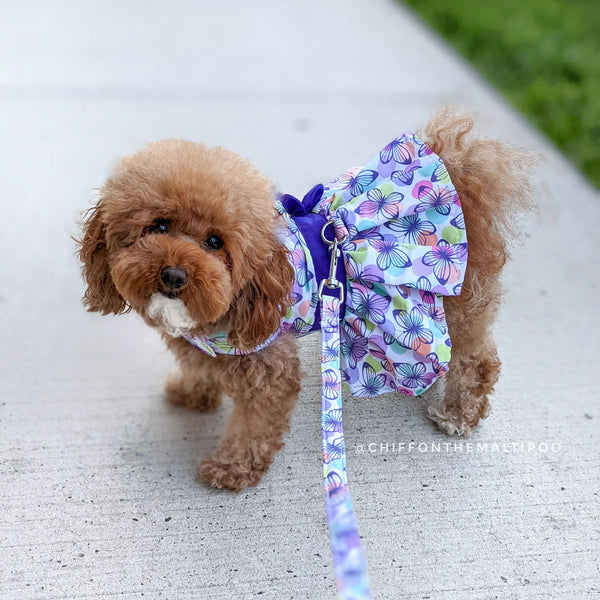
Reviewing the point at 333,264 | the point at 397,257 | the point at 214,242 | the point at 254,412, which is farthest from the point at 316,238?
the point at 254,412

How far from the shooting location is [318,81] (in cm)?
503

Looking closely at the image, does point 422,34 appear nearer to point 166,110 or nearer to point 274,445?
point 166,110

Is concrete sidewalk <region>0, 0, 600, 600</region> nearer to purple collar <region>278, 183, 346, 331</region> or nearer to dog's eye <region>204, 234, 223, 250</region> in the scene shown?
purple collar <region>278, 183, 346, 331</region>

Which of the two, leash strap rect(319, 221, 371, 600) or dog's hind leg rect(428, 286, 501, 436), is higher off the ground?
leash strap rect(319, 221, 371, 600)

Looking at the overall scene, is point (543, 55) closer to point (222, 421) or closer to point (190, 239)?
point (222, 421)

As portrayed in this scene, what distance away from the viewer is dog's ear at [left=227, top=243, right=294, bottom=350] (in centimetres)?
185

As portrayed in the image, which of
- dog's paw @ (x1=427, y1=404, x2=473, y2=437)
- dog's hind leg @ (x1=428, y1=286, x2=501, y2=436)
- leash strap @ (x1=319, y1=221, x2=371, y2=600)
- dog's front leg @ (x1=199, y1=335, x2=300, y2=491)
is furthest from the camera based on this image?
dog's paw @ (x1=427, y1=404, x2=473, y2=437)

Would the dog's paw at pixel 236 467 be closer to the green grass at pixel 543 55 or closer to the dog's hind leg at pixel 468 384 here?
the dog's hind leg at pixel 468 384

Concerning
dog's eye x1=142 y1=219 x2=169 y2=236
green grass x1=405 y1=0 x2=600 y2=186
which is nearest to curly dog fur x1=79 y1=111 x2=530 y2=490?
dog's eye x1=142 y1=219 x2=169 y2=236

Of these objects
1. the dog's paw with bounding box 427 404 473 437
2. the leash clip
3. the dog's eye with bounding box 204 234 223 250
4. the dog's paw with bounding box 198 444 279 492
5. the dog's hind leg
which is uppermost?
the dog's eye with bounding box 204 234 223 250

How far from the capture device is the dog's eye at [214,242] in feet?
5.81

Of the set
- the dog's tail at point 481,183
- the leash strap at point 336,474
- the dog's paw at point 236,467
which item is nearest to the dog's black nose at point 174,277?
the leash strap at point 336,474

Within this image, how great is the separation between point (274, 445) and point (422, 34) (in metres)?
4.95

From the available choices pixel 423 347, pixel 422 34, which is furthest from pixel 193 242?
pixel 422 34
